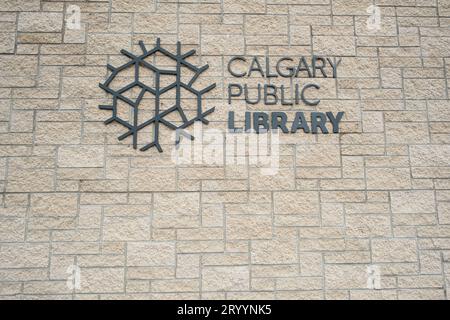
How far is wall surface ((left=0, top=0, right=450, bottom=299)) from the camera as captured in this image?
3578 millimetres

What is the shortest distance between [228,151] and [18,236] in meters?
1.67

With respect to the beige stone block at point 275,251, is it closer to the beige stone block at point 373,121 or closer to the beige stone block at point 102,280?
the beige stone block at point 102,280

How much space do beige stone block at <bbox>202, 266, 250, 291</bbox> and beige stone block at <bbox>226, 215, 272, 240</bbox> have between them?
238 millimetres

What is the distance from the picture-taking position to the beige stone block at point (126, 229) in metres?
3.61

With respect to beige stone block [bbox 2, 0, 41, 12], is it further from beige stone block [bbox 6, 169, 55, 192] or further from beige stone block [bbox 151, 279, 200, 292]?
beige stone block [bbox 151, 279, 200, 292]

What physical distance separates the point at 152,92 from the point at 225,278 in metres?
1.53

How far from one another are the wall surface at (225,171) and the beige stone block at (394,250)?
0.01 m

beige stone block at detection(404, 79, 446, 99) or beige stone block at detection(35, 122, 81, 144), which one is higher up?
beige stone block at detection(404, 79, 446, 99)

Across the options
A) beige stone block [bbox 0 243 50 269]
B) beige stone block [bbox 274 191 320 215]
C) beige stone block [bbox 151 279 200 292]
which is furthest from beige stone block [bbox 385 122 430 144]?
beige stone block [bbox 0 243 50 269]

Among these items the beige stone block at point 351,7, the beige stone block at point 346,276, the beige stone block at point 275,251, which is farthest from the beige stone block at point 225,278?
the beige stone block at point 351,7

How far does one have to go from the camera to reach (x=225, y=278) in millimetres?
3574

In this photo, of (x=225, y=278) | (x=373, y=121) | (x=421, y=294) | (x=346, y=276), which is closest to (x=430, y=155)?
(x=373, y=121)

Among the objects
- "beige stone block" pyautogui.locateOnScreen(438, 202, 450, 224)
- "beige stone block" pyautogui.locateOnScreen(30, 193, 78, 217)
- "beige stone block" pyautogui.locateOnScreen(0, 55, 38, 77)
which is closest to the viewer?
"beige stone block" pyautogui.locateOnScreen(30, 193, 78, 217)
